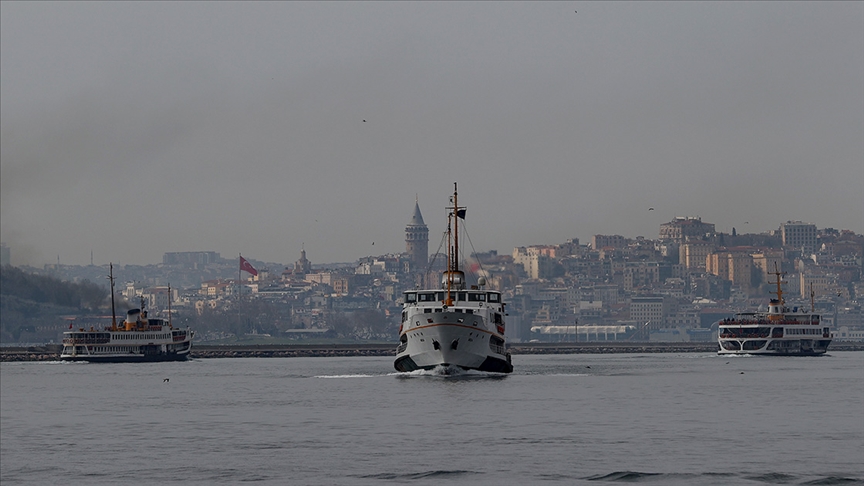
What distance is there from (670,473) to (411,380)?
42824 mm

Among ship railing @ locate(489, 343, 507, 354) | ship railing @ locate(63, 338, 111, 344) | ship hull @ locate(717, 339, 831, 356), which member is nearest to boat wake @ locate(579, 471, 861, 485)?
ship railing @ locate(489, 343, 507, 354)

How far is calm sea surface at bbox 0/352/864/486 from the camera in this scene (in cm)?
4241

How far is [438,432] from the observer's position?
52.6 metres

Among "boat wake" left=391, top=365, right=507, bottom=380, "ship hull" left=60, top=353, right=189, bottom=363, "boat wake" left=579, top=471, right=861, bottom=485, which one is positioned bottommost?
"boat wake" left=579, top=471, right=861, bottom=485

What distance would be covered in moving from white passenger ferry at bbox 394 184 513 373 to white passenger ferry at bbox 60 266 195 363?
165 feet

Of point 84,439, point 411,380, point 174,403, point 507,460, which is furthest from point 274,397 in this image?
point 507,460

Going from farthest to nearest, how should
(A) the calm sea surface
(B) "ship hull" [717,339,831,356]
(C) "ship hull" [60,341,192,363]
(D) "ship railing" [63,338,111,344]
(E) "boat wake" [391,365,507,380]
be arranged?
1. (B) "ship hull" [717,339,831,356]
2. (D) "ship railing" [63,338,111,344]
3. (C) "ship hull" [60,341,192,363]
4. (E) "boat wake" [391,365,507,380]
5. (A) the calm sea surface

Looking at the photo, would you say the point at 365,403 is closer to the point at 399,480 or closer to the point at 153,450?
the point at 153,450

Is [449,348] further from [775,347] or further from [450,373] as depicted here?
[775,347]

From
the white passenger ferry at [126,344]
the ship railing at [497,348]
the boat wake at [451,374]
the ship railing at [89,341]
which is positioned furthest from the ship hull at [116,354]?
the ship railing at [497,348]

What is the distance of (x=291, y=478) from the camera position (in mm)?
41656

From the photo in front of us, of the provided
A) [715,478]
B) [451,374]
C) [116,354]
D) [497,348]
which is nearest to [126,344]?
[116,354]

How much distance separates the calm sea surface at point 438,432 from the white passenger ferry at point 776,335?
6042 cm

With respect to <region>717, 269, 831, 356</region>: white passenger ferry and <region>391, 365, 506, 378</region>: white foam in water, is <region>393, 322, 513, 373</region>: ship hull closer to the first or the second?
<region>391, 365, 506, 378</region>: white foam in water
